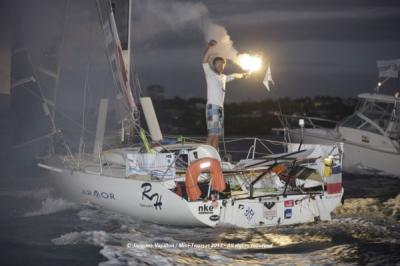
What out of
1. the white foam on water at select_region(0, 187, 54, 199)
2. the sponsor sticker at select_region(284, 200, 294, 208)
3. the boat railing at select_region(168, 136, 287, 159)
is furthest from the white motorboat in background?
the sponsor sticker at select_region(284, 200, 294, 208)

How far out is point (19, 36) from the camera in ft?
68.9

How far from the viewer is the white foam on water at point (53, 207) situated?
1293 centimetres

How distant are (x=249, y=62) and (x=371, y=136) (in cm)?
1219

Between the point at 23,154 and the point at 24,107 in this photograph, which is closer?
the point at 24,107

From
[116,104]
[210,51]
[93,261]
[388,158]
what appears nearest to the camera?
[93,261]

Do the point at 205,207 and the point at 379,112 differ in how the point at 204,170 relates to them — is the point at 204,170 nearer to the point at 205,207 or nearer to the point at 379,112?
the point at 205,207

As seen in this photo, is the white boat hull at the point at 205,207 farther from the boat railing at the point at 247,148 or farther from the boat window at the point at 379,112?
the boat window at the point at 379,112

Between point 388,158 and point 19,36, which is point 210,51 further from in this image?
point 388,158

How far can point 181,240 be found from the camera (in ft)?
33.6

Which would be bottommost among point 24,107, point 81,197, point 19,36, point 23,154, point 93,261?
point 93,261

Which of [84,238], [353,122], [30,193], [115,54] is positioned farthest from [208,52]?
[353,122]

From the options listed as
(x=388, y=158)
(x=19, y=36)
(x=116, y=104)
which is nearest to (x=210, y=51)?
(x=116, y=104)

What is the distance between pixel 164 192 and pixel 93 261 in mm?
2395

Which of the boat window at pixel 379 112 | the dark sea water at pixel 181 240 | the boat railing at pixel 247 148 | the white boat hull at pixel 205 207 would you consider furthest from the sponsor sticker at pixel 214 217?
the boat window at pixel 379 112
